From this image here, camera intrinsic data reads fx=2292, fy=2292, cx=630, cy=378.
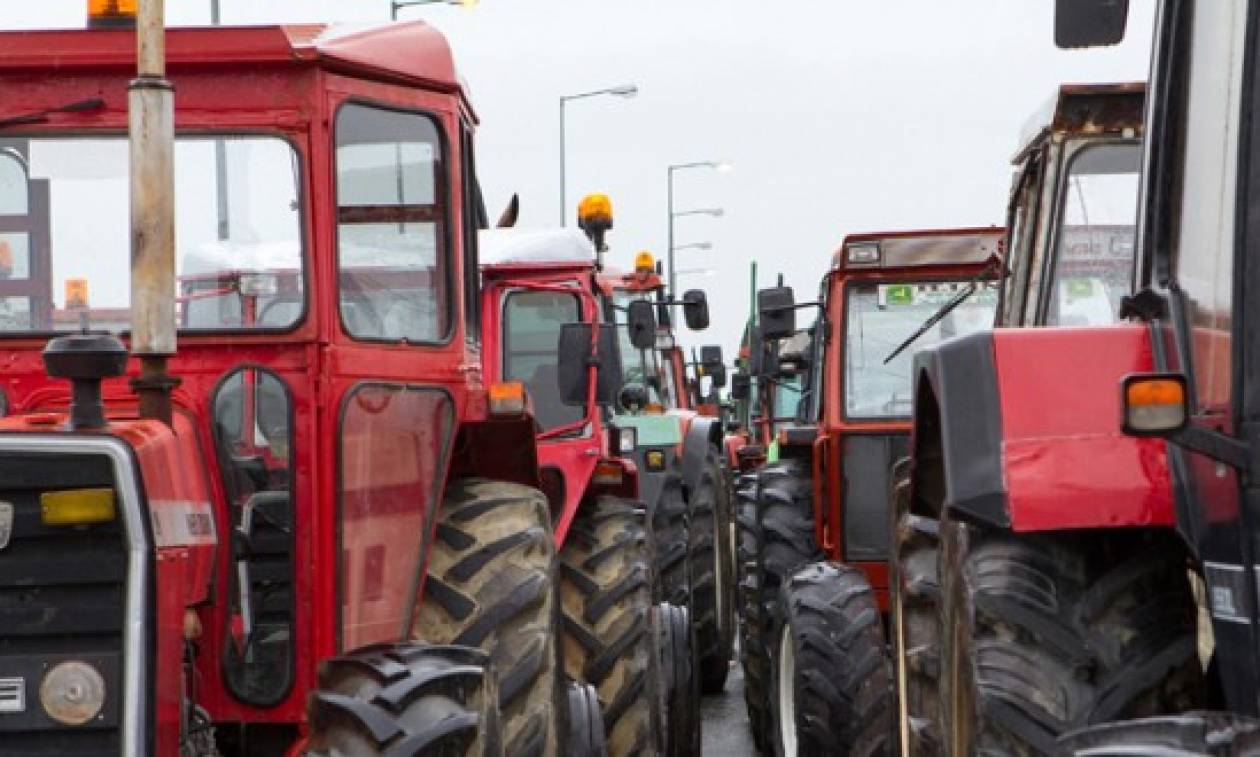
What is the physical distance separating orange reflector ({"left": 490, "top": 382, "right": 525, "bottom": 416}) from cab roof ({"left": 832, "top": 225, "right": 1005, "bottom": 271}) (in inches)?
169

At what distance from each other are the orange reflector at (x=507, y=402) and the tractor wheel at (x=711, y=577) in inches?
268

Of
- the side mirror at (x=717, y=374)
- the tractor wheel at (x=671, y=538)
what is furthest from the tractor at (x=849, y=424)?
the side mirror at (x=717, y=374)

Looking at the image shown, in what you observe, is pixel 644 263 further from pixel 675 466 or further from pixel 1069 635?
pixel 1069 635

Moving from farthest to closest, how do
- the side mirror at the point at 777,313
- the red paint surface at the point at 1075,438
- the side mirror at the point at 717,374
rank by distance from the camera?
the side mirror at the point at 717,374
the side mirror at the point at 777,313
the red paint surface at the point at 1075,438

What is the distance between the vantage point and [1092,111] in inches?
309

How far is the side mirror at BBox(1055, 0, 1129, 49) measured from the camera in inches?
189

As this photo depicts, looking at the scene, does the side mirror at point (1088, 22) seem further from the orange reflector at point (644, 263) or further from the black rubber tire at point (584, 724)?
the orange reflector at point (644, 263)

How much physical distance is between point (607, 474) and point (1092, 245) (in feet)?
12.3

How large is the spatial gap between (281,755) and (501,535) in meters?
0.96

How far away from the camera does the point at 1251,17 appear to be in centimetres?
409

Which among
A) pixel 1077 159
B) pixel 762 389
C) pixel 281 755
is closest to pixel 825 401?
pixel 1077 159

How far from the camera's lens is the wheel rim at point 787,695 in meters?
10.6

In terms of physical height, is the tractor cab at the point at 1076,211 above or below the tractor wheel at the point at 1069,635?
above

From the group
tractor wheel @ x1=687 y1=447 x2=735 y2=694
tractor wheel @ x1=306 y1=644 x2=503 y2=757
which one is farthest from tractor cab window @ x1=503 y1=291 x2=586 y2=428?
tractor wheel @ x1=306 y1=644 x2=503 y2=757
